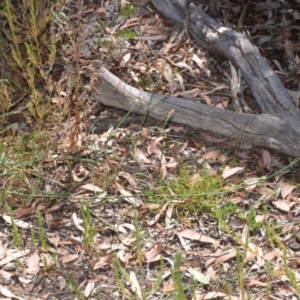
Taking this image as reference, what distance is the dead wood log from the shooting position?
397cm

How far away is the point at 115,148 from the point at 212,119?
0.57 metres

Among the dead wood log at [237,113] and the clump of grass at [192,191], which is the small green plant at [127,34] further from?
the clump of grass at [192,191]

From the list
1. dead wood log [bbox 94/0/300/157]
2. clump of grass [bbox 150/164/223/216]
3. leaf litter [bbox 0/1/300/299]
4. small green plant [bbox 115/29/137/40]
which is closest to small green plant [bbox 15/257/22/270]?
leaf litter [bbox 0/1/300/299]

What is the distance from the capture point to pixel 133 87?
4219 millimetres

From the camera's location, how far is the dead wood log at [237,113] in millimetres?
3969

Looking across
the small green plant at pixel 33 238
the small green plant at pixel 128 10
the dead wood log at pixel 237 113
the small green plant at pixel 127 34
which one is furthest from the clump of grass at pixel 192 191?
the small green plant at pixel 128 10

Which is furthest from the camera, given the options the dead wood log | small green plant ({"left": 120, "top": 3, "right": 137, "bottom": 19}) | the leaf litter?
small green plant ({"left": 120, "top": 3, "right": 137, "bottom": 19})

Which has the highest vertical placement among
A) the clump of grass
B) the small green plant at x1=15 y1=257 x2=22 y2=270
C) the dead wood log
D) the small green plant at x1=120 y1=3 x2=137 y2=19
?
the small green plant at x1=120 y1=3 x2=137 y2=19

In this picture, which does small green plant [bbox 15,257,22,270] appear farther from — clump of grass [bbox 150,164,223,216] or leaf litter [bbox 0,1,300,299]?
clump of grass [bbox 150,164,223,216]

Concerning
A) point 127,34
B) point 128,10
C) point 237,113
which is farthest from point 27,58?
point 237,113

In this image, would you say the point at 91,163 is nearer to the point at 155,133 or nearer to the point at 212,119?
the point at 155,133

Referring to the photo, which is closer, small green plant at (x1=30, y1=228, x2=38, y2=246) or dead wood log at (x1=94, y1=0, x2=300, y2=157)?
small green plant at (x1=30, y1=228, x2=38, y2=246)

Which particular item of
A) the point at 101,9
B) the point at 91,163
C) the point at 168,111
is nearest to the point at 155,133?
the point at 168,111

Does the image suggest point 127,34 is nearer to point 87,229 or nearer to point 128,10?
point 128,10
